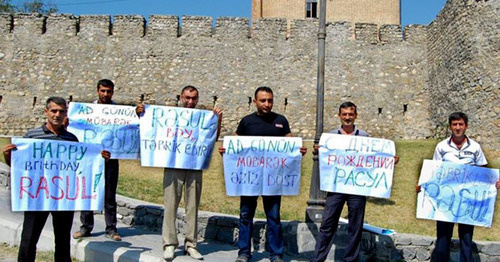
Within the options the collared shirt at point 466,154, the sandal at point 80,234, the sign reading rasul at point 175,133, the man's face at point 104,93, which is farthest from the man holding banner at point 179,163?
the collared shirt at point 466,154

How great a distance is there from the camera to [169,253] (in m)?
4.90

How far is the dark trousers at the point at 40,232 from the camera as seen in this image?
4.28 m

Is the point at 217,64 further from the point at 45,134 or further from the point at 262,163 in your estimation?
the point at 45,134

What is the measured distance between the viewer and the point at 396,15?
2555 centimetres

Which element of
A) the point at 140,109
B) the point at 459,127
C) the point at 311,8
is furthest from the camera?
the point at 311,8

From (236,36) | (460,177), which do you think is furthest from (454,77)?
(460,177)

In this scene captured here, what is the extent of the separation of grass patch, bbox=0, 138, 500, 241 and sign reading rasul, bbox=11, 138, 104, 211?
2.83 metres

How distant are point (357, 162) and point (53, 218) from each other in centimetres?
303

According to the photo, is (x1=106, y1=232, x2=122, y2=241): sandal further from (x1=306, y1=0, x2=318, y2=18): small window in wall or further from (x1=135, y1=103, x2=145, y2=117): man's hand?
(x1=306, y1=0, x2=318, y2=18): small window in wall

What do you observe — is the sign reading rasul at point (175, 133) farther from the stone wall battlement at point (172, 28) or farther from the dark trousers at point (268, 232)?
the stone wall battlement at point (172, 28)

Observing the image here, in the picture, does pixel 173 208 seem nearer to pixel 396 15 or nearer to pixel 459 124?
pixel 459 124

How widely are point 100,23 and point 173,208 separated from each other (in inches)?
601

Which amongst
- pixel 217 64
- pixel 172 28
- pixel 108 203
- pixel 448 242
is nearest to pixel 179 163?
pixel 108 203

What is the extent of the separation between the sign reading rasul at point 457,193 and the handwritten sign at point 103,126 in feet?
11.0
